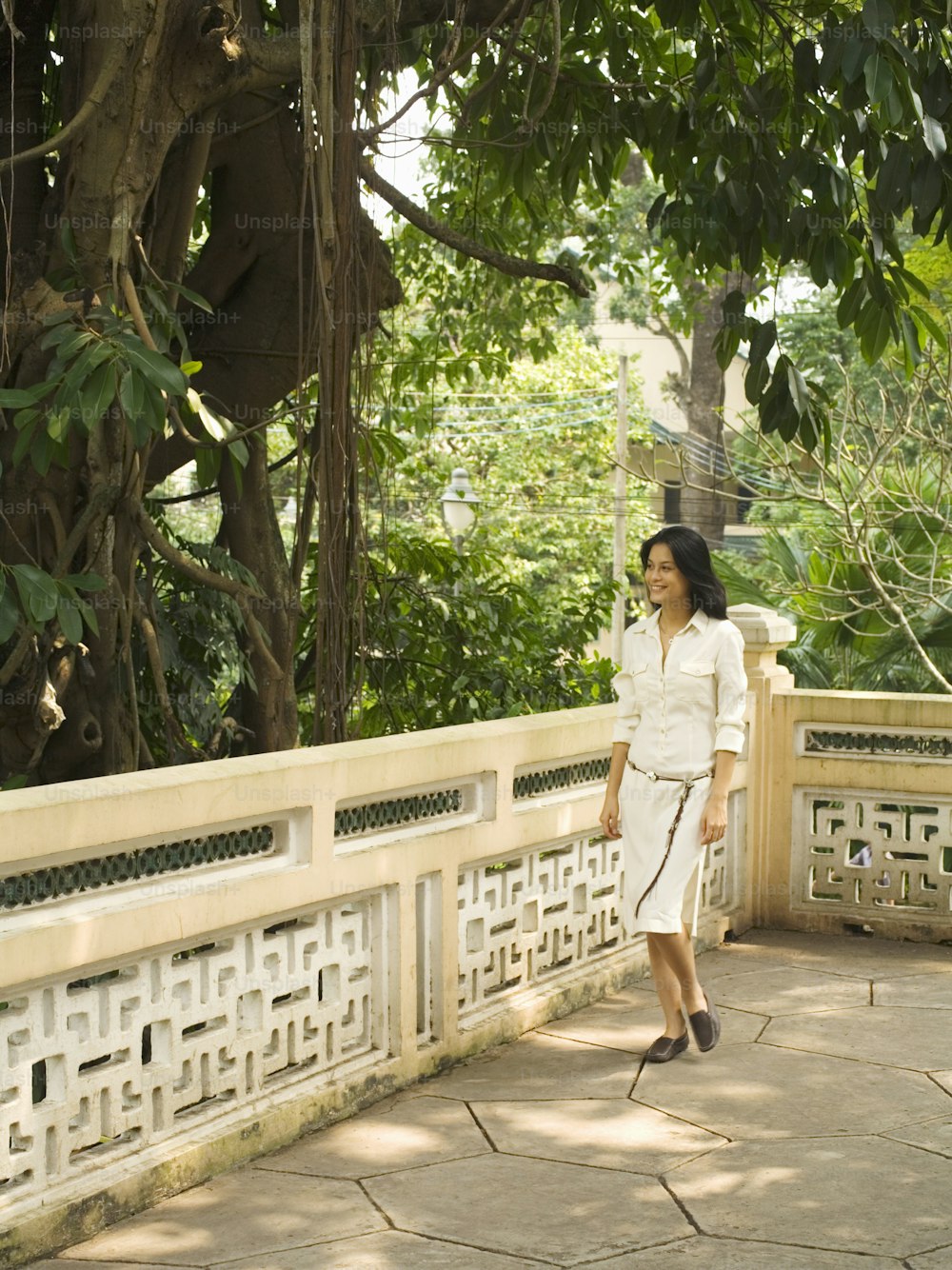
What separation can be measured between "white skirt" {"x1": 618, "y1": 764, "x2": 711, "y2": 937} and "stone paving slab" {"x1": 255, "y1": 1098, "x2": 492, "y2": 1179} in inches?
31.1

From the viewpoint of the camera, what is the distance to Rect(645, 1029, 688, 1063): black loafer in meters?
4.82

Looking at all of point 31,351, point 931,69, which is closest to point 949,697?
point 931,69

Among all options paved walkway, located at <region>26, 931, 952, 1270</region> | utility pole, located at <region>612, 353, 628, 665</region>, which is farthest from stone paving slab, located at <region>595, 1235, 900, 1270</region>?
utility pole, located at <region>612, 353, 628, 665</region>

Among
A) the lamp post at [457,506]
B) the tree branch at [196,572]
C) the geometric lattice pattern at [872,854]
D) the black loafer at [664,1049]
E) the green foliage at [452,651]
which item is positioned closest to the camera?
the black loafer at [664,1049]

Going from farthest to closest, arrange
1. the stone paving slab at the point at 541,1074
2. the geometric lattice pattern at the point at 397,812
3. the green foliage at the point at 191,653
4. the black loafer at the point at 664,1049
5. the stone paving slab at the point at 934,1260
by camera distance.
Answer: the green foliage at the point at 191,653, the black loafer at the point at 664,1049, the stone paving slab at the point at 541,1074, the geometric lattice pattern at the point at 397,812, the stone paving slab at the point at 934,1260

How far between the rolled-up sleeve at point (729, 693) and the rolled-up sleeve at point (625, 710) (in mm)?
270

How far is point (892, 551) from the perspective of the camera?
32.0 ft

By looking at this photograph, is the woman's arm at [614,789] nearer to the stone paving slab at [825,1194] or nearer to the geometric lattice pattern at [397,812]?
the geometric lattice pattern at [397,812]

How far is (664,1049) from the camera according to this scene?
4828 mm

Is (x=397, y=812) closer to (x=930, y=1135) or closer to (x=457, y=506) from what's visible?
(x=930, y=1135)

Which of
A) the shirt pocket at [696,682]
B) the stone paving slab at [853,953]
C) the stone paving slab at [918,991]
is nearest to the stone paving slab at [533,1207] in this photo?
the shirt pocket at [696,682]

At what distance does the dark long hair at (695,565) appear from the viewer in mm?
4777

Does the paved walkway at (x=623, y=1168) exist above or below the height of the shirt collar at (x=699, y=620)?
below

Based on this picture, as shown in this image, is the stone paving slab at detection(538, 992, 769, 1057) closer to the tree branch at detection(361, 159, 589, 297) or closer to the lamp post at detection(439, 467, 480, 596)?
the tree branch at detection(361, 159, 589, 297)
